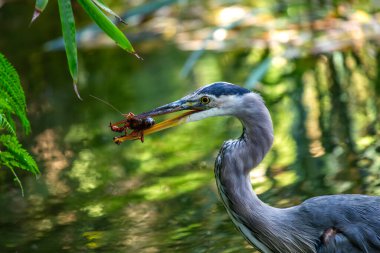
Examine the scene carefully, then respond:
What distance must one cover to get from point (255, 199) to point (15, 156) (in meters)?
1.36

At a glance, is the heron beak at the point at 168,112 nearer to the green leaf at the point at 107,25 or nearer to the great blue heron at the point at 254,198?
the great blue heron at the point at 254,198

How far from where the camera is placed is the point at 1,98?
452 centimetres

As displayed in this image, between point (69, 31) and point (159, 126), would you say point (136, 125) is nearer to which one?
point (159, 126)

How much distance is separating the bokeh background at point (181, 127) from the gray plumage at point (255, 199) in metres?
0.77

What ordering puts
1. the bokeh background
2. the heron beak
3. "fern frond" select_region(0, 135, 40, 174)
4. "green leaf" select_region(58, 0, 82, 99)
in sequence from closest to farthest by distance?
1. "green leaf" select_region(58, 0, 82, 99)
2. the heron beak
3. "fern frond" select_region(0, 135, 40, 174)
4. the bokeh background

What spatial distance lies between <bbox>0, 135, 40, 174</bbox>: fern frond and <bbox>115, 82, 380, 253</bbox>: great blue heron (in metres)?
0.55

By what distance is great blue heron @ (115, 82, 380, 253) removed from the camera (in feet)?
14.5

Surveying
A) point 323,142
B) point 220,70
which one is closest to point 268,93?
point 220,70

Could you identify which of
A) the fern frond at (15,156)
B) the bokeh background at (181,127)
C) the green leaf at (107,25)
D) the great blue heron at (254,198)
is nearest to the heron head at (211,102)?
the great blue heron at (254,198)

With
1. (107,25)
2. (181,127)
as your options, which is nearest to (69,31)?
(107,25)

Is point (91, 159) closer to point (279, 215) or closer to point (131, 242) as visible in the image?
point (131, 242)

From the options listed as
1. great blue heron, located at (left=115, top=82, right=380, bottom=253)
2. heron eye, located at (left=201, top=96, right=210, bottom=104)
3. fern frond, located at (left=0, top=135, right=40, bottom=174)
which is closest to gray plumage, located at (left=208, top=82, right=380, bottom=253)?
great blue heron, located at (left=115, top=82, right=380, bottom=253)

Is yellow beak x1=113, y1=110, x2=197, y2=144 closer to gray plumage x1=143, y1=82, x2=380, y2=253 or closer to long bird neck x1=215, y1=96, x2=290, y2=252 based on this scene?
gray plumage x1=143, y1=82, x2=380, y2=253

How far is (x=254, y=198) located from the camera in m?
4.53
